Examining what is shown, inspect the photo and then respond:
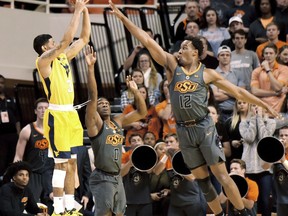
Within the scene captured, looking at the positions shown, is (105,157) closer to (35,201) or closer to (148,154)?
(148,154)

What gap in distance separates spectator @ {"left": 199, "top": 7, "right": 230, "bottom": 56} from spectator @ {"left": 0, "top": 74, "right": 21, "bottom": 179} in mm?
3875

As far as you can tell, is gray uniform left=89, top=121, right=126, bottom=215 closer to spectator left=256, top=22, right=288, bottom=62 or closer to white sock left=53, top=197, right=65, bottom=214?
white sock left=53, top=197, right=65, bottom=214

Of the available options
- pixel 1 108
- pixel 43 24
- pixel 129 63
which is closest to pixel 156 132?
pixel 129 63

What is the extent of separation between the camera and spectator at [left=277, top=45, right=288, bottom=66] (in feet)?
53.7

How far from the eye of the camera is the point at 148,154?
1391 centimetres

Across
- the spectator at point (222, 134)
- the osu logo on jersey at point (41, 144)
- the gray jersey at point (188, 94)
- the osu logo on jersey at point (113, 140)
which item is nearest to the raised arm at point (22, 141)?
the osu logo on jersey at point (41, 144)

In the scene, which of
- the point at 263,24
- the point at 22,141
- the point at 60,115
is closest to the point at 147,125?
the point at 22,141

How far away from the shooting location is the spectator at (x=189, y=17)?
18000 mm

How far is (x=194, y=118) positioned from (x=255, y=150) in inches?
106

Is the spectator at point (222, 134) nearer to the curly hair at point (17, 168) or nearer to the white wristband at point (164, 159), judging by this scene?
the white wristband at point (164, 159)

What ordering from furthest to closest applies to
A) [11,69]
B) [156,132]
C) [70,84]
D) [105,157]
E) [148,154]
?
[11,69] < [156,132] < [148,154] < [105,157] < [70,84]

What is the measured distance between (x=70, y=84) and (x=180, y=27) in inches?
263

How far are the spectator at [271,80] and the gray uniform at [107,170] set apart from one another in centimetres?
370

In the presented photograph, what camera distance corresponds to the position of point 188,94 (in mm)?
12305
